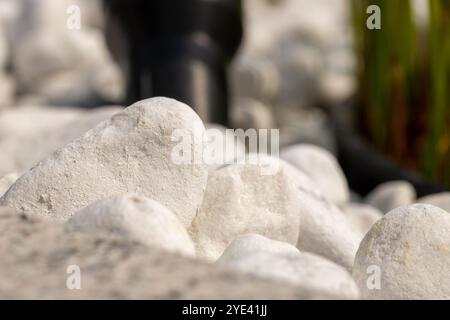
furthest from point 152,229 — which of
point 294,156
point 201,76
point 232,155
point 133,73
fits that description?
point 133,73

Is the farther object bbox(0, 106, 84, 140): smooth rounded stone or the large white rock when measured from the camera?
bbox(0, 106, 84, 140): smooth rounded stone

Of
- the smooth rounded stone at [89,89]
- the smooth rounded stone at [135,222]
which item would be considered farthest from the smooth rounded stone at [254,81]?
the smooth rounded stone at [135,222]

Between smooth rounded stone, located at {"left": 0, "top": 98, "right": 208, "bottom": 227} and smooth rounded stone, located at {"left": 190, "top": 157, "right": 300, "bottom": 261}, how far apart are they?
63 millimetres

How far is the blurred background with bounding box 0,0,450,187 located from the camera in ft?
6.43

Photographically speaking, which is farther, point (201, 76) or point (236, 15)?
point (236, 15)

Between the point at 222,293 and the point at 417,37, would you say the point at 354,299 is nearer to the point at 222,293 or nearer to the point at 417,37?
the point at 222,293

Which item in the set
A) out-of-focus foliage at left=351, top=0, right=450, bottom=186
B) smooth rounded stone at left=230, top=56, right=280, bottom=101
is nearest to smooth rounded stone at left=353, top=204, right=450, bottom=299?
out-of-focus foliage at left=351, top=0, right=450, bottom=186

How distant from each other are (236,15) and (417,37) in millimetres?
460

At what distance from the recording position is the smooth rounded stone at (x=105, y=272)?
0.65 meters

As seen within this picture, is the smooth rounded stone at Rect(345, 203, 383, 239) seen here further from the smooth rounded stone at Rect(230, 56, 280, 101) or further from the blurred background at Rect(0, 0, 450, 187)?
the smooth rounded stone at Rect(230, 56, 280, 101)

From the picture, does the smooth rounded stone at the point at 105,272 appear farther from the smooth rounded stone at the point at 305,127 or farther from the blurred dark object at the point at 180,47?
the smooth rounded stone at the point at 305,127

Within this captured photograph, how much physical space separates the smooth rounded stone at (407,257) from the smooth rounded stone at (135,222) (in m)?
0.20

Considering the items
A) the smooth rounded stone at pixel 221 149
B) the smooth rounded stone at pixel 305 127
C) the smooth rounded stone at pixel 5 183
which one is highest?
the smooth rounded stone at pixel 5 183

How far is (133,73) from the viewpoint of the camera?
7.13 ft
